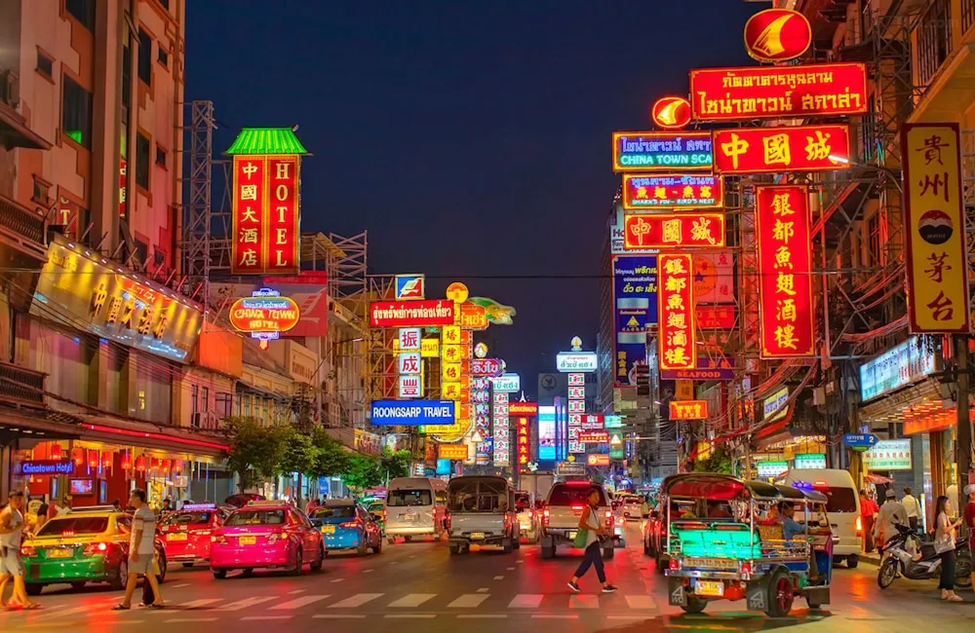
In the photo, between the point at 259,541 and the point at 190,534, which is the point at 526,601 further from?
the point at 190,534

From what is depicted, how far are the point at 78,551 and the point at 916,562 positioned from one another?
50.7 ft

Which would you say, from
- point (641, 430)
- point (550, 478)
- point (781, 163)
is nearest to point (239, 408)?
point (550, 478)

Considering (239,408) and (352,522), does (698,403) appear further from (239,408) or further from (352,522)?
(352,522)

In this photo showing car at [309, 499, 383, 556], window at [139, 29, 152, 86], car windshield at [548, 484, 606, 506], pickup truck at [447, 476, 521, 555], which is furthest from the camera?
window at [139, 29, 152, 86]

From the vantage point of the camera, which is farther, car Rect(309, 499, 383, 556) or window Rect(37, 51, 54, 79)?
window Rect(37, 51, 54, 79)

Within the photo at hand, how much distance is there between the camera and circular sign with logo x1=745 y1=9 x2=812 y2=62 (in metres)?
35.9

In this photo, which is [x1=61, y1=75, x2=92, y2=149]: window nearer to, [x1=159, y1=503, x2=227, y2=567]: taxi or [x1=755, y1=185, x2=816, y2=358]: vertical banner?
[x1=159, y1=503, x2=227, y2=567]: taxi

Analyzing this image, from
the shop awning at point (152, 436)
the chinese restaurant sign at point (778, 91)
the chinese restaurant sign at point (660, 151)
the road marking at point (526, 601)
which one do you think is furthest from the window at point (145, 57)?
the road marking at point (526, 601)

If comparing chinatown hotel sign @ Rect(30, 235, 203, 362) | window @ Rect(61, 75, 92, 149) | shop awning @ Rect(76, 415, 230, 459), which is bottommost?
shop awning @ Rect(76, 415, 230, 459)

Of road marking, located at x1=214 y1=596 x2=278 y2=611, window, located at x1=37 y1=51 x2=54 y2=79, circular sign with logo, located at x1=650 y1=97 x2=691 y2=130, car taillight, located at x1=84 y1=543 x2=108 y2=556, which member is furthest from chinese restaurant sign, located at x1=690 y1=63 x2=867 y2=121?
window, located at x1=37 y1=51 x2=54 y2=79

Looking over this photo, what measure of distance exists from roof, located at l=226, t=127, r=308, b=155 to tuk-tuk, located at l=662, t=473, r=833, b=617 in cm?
3225

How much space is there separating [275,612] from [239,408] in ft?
139

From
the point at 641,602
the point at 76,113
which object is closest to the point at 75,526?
the point at 641,602

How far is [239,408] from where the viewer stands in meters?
59.8
